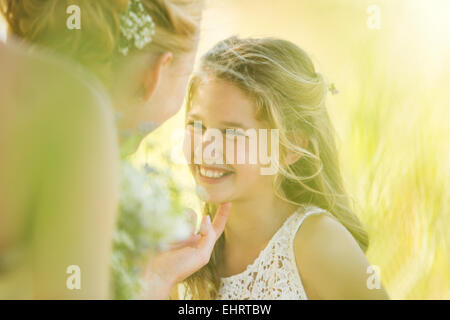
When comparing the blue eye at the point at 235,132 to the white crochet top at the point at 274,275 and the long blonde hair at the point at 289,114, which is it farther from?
the white crochet top at the point at 274,275

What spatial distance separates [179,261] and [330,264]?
401 mm

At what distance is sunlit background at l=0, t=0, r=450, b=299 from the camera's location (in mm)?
1860

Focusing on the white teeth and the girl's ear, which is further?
the white teeth

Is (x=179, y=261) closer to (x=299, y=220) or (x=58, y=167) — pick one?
(x=299, y=220)

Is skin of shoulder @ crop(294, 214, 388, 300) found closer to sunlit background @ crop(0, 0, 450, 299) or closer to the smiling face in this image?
the smiling face

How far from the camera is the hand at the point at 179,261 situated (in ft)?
4.38

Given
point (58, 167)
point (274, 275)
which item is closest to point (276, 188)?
point (274, 275)

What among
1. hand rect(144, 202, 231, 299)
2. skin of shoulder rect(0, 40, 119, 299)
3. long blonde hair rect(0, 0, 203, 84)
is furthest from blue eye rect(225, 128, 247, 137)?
skin of shoulder rect(0, 40, 119, 299)

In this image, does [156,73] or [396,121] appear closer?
[156,73]

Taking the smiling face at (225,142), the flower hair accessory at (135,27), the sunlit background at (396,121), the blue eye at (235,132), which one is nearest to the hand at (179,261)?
the smiling face at (225,142)

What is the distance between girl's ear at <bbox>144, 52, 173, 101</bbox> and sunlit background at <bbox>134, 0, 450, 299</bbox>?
0.76 metres

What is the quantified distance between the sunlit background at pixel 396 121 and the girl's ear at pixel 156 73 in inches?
30.0

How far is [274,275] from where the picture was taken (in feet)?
4.76

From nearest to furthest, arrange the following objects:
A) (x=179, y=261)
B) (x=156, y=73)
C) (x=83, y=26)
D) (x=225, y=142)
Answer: (x=83, y=26) < (x=156, y=73) < (x=179, y=261) < (x=225, y=142)
